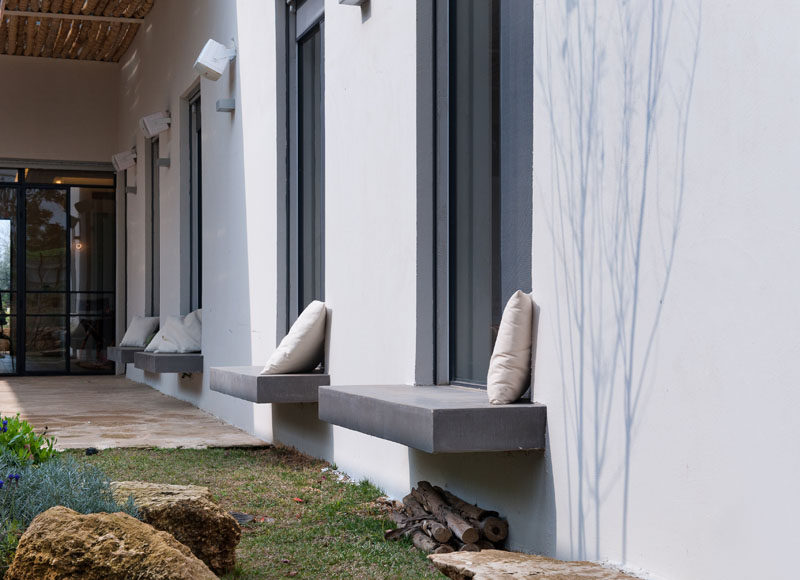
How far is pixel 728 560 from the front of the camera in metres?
2.58

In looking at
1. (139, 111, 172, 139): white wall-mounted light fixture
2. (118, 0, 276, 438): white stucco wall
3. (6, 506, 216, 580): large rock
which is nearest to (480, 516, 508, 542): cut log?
(6, 506, 216, 580): large rock

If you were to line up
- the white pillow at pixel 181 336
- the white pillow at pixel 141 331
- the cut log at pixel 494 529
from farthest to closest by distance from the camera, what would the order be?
1. the white pillow at pixel 141 331
2. the white pillow at pixel 181 336
3. the cut log at pixel 494 529

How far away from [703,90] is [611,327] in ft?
2.60

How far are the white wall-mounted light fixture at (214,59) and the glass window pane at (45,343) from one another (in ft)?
26.9

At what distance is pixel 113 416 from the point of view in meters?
8.95

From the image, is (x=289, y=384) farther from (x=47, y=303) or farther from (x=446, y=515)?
(x=47, y=303)

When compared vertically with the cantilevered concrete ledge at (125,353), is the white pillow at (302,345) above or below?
above

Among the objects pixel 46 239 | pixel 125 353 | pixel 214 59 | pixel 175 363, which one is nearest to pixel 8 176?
pixel 46 239

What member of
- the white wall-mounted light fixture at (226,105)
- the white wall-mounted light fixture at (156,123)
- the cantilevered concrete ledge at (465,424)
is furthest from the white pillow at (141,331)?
the cantilevered concrete ledge at (465,424)

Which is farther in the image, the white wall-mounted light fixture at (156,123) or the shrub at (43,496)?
the white wall-mounted light fixture at (156,123)

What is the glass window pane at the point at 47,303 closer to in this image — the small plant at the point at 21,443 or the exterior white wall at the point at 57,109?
the exterior white wall at the point at 57,109

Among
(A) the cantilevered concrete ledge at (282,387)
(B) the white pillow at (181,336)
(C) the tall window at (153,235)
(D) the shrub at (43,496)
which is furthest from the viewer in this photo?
(C) the tall window at (153,235)

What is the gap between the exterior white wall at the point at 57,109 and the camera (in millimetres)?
15156

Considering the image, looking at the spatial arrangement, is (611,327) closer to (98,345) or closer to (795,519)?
(795,519)
